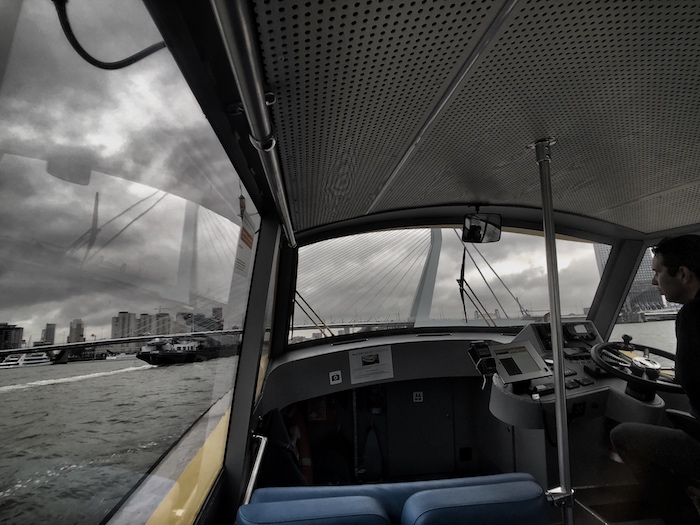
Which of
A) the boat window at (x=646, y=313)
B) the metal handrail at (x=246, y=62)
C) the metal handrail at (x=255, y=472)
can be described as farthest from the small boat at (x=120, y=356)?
the boat window at (x=646, y=313)

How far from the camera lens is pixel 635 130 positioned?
1.61 metres

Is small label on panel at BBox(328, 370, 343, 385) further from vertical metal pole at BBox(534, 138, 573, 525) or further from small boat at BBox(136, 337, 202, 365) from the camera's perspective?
vertical metal pole at BBox(534, 138, 573, 525)

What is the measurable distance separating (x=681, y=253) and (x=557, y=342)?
762 mm

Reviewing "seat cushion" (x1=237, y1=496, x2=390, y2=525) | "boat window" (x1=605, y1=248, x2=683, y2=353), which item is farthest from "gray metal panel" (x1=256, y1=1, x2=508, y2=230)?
"boat window" (x1=605, y1=248, x2=683, y2=353)

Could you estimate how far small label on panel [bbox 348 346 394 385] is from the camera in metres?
3.49

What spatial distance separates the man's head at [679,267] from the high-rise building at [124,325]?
7.49ft

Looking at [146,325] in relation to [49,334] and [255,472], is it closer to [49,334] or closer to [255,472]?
[49,334]

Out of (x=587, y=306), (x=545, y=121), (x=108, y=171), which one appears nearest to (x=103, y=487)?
(x=108, y=171)

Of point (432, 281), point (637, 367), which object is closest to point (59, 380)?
point (637, 367)

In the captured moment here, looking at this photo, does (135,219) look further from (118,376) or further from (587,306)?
(587,306)

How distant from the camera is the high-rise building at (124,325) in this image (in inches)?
33.3

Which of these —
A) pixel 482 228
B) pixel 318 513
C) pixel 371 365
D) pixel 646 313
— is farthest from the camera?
pixel 371 365

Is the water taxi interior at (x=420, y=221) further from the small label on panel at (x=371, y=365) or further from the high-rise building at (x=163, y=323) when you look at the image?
the high-rise building at (x=163, y=323)

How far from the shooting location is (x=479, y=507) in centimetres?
90
